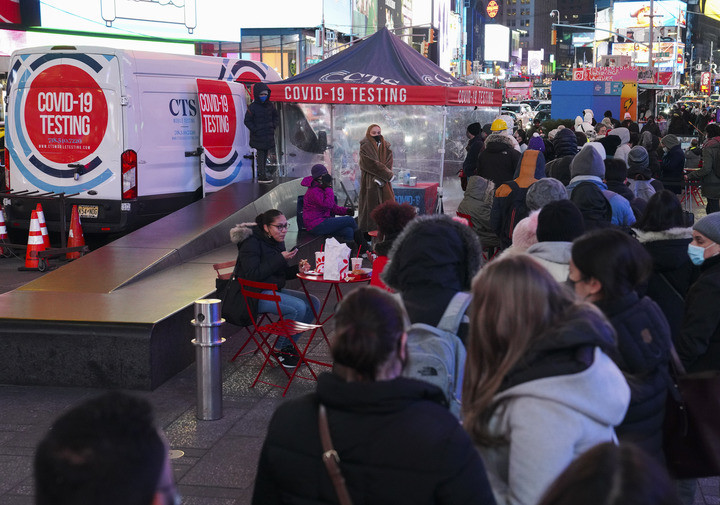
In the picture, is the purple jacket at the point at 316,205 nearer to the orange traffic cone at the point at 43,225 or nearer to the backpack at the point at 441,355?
the orange traffic cone at the point at 43,225

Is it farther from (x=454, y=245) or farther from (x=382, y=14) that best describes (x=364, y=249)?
(x=382, y=14)

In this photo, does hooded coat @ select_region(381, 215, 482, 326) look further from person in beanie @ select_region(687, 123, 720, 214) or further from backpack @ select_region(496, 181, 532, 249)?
person in beanie @ select_region(687, 123, 720, 214)

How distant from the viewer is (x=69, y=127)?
11.7 m

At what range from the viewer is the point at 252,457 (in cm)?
570

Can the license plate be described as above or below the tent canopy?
below

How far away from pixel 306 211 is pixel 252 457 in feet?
21.0

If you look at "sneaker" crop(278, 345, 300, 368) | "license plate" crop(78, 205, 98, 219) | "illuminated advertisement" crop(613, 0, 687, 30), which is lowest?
"sneaker" crop(278, 345, 300, 368)

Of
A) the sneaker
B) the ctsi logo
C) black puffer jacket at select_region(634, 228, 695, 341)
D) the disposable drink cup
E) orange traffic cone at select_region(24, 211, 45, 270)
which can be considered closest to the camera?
black puffer jacket at select_region(634, 228, 695, 341)

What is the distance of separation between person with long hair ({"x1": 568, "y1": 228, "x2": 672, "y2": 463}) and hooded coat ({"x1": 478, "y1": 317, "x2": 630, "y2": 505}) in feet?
2.36

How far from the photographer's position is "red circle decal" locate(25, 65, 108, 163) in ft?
37.8

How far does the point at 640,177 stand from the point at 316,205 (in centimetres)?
425

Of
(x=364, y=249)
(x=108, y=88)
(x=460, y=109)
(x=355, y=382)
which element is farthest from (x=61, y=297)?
(x=460, y=109)

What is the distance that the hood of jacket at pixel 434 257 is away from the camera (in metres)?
3.73

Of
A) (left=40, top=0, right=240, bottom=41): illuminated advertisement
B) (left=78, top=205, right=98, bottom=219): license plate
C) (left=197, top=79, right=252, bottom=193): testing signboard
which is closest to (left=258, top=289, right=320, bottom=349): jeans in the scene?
(left=78, top=205, right=98, bottom=219): license plate
